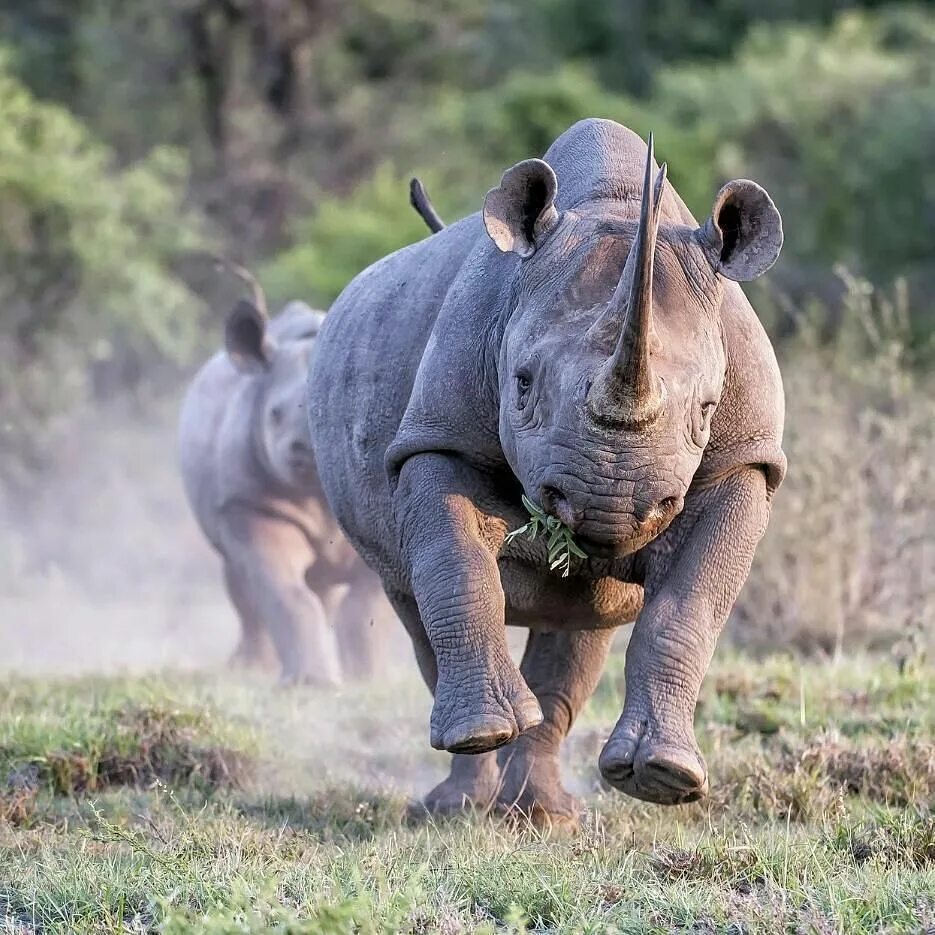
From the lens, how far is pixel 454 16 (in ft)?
90.1

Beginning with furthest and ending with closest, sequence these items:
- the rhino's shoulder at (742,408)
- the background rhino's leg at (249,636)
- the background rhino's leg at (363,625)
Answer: the background rhino's leg at (249,636) → the background rhino's leg at (363,625) → the rhino's shoulder at (742,408)

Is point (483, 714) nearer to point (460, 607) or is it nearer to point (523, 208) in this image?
point (460, 607)

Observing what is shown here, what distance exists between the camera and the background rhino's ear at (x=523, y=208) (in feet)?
17.8

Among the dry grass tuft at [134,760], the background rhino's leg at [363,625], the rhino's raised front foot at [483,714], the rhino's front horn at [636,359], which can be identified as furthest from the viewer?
the background rhino's leg at [363,625]

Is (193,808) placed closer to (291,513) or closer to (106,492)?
(291,513)

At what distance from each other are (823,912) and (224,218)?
68.5ft

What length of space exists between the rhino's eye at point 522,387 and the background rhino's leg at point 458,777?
128 centimetres

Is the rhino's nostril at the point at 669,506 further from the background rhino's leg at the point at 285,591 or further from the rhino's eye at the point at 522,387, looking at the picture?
the background rhino's leg at the point at 285,591

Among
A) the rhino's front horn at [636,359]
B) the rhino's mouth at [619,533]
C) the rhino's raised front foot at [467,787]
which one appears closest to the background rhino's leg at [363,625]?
the rhino's raised front foot at [467,787]

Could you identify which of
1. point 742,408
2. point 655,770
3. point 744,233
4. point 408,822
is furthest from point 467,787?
point 744,233

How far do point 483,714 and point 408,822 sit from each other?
3.70ft

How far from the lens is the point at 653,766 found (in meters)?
5.13

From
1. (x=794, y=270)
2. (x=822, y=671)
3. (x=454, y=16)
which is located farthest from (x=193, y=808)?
(x=454, y=16)

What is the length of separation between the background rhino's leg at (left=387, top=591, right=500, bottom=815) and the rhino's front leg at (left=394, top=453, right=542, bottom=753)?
81cm
